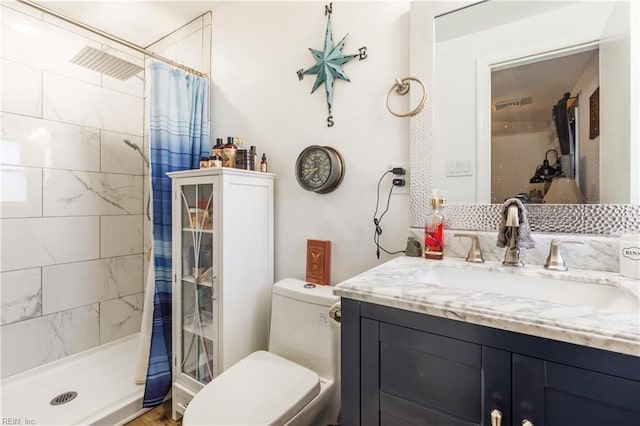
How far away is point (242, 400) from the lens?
105 centimetres

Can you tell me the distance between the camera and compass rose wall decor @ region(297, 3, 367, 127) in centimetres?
142

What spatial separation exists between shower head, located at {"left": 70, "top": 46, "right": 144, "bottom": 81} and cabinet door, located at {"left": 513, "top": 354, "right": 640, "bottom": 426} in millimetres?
2438

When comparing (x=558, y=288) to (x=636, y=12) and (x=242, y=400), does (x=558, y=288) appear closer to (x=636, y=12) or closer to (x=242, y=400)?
(x=636, y=12)

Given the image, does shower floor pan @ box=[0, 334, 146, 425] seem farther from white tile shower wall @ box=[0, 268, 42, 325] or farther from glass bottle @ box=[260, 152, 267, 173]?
glass bottle @ box=[260, 152, 267, 173]

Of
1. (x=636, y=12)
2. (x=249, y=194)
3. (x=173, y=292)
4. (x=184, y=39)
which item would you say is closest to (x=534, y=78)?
(x=636, y=12)

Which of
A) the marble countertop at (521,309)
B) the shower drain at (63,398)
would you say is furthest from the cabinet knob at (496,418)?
the shower drain at (63,398)

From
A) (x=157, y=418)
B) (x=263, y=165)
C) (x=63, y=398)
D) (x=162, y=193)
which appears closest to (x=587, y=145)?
(x=263, y=165)

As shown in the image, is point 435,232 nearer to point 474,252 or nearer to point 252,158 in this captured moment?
point 474,252

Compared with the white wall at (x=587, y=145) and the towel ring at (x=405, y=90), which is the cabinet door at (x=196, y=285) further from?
the white wall at (x=587, y=145)

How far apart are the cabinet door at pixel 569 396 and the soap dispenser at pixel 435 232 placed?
574 millimetres

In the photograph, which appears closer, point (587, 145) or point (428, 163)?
point (587, 145)

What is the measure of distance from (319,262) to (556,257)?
92 centimetres

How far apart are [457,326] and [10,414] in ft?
7.24

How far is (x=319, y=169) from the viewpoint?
1.42 meters
